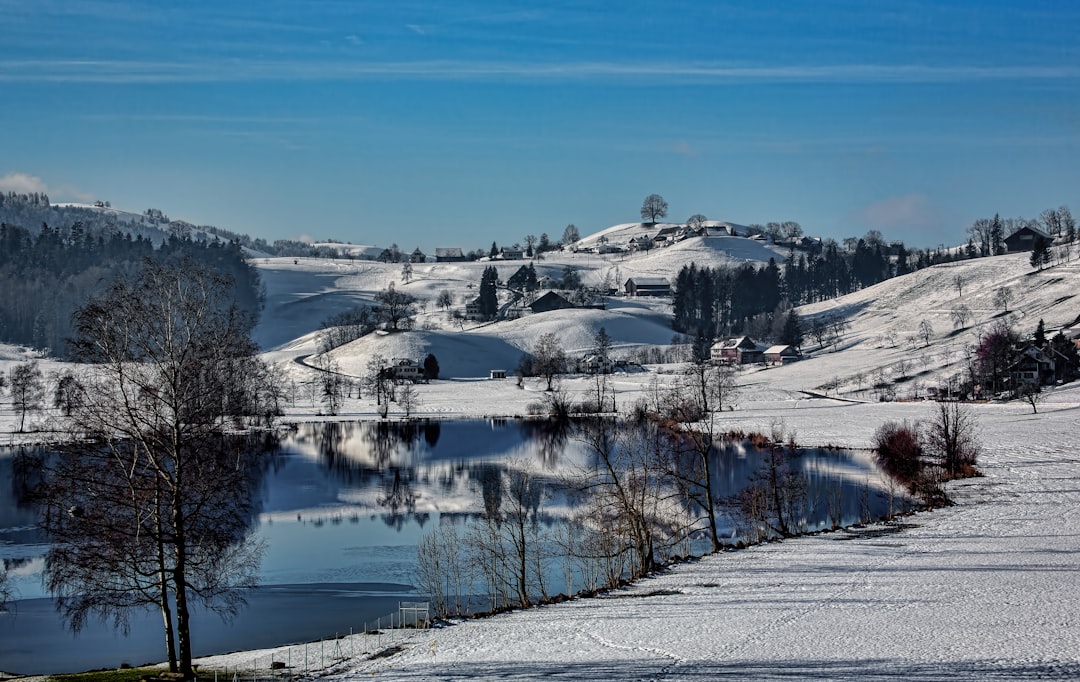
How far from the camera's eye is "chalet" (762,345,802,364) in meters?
110

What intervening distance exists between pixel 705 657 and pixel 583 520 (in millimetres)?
17783

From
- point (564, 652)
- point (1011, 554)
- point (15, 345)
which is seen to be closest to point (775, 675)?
point (564, 652)

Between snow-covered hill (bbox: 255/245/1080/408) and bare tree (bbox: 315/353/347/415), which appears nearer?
bare tree (bbox: 315/353/347/415)

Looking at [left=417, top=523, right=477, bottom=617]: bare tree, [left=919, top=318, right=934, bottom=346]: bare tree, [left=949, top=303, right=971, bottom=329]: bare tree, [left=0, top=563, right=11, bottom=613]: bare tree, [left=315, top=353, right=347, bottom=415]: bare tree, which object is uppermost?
[left=949, top=303, right=971, bottom=329]: bare tree

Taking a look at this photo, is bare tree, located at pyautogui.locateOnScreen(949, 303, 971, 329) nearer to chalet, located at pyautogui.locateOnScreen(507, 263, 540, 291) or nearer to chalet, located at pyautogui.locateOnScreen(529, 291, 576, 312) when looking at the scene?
chalet, located at pyautogui.locateOnScreen(529, 291, 576, 312)

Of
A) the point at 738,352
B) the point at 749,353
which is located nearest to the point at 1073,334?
the point at 749,353

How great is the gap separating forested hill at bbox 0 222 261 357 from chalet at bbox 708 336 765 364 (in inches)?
3075

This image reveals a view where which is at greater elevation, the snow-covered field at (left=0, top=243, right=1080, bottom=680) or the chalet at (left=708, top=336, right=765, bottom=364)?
the chalet at (left=708, top=336, right=765, bottom=364)

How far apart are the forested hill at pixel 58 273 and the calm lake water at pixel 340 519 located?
304 ft

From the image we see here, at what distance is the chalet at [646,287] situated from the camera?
547ft

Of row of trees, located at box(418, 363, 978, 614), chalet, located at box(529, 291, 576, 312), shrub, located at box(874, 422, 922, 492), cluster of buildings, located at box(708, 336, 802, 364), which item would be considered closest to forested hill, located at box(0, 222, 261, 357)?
chalet, located at box(529, 291, 576, 312)

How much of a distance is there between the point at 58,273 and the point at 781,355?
437 feet

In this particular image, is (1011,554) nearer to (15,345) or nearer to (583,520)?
(583,520)

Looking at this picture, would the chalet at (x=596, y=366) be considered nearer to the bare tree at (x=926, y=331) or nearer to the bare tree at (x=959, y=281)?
the bare tree at (x=926, y=331)
